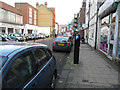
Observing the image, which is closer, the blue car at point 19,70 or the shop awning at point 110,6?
the blue car at point 19,70

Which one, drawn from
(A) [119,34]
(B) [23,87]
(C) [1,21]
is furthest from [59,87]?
(C) [1,21]

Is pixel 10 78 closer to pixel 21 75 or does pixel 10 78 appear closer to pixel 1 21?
pixel 21 75

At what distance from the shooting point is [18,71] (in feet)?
5.83

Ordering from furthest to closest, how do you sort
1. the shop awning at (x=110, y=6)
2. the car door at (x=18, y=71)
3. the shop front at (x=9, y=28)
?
the shop front at (x=9, y=28) → the shop awning at (x=110, y=6) → the car door at (x=18, y=71)

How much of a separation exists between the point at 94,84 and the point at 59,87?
1241mm

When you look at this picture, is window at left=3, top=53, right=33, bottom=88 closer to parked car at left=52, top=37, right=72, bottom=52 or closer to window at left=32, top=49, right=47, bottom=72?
window at left=32, top=49, right=47, bottom=72

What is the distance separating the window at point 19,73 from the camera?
60.9 inches

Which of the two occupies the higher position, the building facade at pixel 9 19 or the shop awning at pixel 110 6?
the building facade at pixel 9 19

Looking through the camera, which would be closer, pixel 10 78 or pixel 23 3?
pixel 10 78

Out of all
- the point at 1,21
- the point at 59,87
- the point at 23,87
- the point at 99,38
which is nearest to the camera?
the point at 23,87

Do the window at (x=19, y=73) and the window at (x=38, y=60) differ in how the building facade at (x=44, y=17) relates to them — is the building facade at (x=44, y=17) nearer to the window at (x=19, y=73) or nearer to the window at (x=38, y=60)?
the window at (x=38, y=60)

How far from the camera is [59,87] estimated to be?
12.0ft

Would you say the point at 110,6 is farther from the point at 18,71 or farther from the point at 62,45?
the point at 18,71

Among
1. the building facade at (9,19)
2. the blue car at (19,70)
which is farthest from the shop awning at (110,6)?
the building facade at (9,19)
